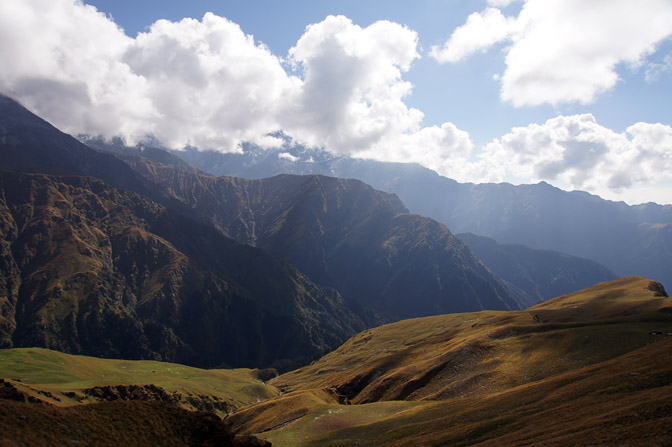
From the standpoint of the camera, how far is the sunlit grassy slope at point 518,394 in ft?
108

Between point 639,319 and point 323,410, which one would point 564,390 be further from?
point 639,319

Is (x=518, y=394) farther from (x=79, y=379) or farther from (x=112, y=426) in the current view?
(x=79, y=379)

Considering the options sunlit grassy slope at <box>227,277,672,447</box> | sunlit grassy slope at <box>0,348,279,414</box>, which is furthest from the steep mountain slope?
sunlit grassy slope at <box>0,348,279,414</box>

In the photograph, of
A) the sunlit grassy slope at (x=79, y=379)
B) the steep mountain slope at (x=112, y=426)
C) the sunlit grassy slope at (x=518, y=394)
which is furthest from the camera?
the sunlit grassy slope at (x=79, y=379)

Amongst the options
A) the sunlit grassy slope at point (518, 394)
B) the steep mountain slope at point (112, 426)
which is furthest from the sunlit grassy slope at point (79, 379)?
the steep mountain slope at point (112, 426)

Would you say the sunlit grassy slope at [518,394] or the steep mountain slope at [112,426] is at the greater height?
the steep mountain slope at [112,426]

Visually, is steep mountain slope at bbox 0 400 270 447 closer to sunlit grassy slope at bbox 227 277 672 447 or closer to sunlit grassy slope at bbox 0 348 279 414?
sunlit grassy slope at bbox 227 277 672 447

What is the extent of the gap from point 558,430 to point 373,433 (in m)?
23.6

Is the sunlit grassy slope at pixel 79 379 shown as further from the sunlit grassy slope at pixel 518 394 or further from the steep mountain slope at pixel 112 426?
the steep mountain slope at pixel 112 426

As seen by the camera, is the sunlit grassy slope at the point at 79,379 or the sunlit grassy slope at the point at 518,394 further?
the sunlit grassy slope at the point at 79,379

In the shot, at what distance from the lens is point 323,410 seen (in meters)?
70.2

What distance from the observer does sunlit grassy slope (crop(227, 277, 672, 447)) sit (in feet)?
A: 108

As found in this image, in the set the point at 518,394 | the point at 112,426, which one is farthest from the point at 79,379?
the point at 518,394

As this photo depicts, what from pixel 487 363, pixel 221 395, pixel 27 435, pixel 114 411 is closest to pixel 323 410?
pixel 487 363
